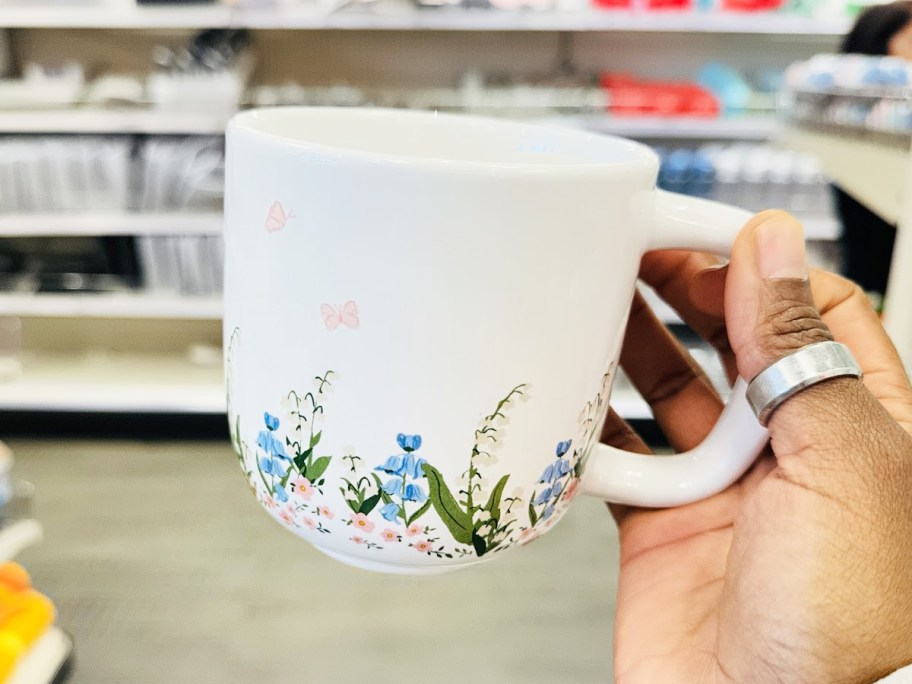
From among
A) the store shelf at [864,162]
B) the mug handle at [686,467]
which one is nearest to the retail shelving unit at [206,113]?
the store shelf at [864,162]

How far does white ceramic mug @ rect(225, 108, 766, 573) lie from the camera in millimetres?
353

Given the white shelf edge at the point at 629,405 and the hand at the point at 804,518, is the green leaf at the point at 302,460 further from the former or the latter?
the white shelf edge at the point at 629,405

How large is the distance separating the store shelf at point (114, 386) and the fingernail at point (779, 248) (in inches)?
71.9

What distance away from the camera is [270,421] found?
1.35 feet

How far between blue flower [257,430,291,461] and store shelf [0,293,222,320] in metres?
1.69

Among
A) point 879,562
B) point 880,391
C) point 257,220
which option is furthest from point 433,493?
point 880,391

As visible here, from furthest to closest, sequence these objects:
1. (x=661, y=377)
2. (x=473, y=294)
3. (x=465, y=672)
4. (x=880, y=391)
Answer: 1. (x=465, y=672)
2. (x=661, y=377)
3. (x=880, y=391)
4. (x=473, y=294)

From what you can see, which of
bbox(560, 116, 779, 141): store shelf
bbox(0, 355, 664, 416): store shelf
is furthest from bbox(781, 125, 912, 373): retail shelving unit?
bbox(0, 355, 664, 416): store shelf

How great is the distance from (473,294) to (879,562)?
12.6 inches

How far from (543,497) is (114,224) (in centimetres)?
186

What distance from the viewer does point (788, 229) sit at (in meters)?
0.44

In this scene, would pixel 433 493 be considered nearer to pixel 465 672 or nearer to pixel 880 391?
pixel 880 391

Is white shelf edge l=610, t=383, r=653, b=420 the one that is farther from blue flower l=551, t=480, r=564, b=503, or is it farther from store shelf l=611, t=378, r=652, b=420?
blue flower l=551, t=480, r=564, b=503

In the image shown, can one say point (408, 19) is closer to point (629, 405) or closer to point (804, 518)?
point (629, 405)
